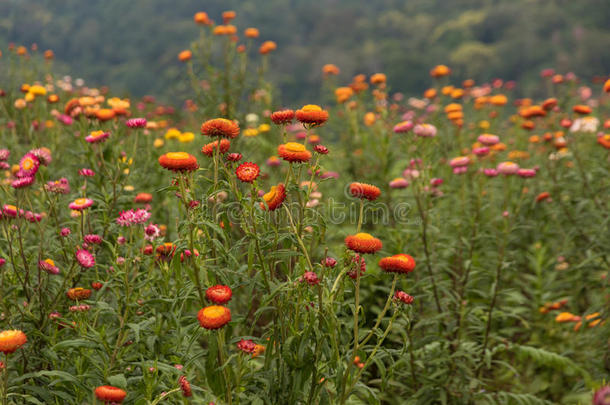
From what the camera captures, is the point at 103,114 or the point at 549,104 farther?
the point at 549,104

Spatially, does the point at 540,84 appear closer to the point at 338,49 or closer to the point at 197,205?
the point at 338,49

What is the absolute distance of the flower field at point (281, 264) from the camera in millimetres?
1901

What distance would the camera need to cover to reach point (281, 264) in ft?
7.26

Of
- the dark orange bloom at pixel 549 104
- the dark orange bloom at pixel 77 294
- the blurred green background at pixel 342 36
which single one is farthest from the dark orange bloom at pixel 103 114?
the blurred green background at pixel 342 36

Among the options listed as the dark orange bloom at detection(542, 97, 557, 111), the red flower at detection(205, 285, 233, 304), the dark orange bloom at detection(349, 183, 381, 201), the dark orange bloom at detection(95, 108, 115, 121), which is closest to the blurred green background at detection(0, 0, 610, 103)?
the dark orange bloom at detection(542, 97, 557, 111)

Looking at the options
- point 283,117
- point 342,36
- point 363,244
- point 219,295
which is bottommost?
point 342,36

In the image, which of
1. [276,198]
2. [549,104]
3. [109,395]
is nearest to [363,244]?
[276,198]

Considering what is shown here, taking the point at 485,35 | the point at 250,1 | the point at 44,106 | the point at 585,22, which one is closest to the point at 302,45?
the point at 250,1

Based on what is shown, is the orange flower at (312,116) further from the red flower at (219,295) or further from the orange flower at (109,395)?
the orange flower at (109,395)

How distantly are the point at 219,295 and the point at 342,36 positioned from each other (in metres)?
49.3

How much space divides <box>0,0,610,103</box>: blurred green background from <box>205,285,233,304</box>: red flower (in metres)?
29.1

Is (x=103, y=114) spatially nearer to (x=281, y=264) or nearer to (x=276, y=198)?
(x=281, y=264)

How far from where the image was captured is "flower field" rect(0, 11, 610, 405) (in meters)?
1.90

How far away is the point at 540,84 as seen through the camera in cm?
3016
